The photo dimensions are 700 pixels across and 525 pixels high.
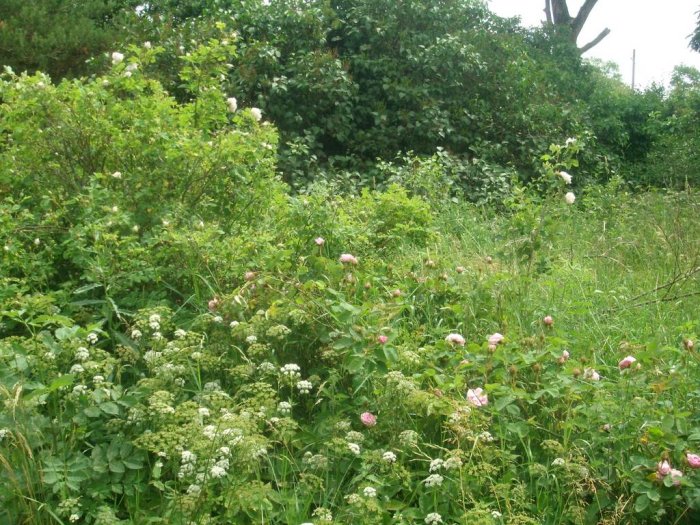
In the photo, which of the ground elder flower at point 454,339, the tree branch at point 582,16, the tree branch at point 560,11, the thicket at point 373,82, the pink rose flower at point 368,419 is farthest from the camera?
the tree branch at point 560,11

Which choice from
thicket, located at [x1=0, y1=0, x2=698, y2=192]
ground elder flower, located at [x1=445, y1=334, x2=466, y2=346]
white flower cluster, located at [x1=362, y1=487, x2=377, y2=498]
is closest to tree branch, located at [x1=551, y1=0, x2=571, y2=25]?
thicket, located at [x1=0, y1=0, x2=698, y2=192]

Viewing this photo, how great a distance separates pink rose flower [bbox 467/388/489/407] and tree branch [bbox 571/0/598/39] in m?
15.9

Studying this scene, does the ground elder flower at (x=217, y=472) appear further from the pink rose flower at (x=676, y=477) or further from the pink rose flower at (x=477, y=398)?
the pink rose flower at (x=676, y=477)

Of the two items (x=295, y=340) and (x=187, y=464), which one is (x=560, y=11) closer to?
(x=295, y=340)

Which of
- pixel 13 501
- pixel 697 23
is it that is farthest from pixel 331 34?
pixel 697 23

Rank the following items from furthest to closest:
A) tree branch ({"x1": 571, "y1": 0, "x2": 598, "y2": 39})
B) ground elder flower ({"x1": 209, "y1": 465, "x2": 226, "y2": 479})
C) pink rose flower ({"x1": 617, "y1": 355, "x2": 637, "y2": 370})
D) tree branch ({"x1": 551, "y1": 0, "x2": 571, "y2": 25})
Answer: tree branch ({"x1": 551, "y1": 0, "x2": 571, "y2": 25}), tree branch ({"x1": 571, "y1": 0, "x2": 598, "y2": 39}), pink rose flower ({"x1": 617, "y1": 355, "x2": 637, "y2": 370}), ground elder flower ({"x1": 209, "y1": 465, "x2": 226, "y2": 479})

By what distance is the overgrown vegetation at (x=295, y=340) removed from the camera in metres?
2.41

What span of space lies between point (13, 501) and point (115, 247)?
1498 millimetres

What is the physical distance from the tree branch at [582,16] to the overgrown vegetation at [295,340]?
11813mm

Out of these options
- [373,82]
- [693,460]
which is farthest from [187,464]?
[373,82]

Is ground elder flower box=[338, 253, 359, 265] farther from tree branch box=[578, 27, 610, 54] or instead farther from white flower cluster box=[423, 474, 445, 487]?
tree branch box=[578, 27, 610, 54]

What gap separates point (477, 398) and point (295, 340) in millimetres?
771

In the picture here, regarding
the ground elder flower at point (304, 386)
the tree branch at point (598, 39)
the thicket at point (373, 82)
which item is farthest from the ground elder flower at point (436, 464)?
the tree branch at point (598, 39)

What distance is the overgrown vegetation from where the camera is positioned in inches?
94.9
